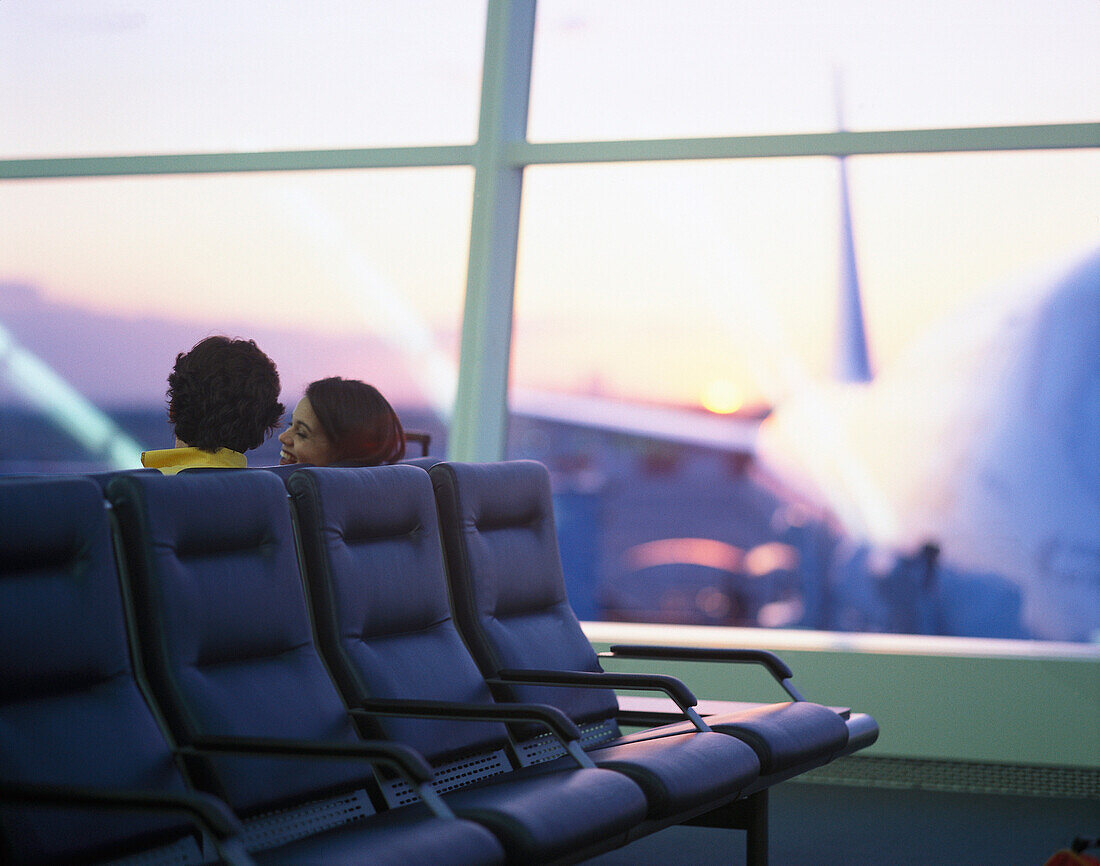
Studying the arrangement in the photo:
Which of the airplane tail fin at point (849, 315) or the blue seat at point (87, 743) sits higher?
the airplane tail fin at point (849, 315)

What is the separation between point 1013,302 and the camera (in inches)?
170

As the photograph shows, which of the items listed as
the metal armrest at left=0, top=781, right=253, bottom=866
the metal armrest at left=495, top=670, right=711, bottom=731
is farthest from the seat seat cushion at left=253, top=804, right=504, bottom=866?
the metal armrest at left=495, top=670, right=711, bottom=731

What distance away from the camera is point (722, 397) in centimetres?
464

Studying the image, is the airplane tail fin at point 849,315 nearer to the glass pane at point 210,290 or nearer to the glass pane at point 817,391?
the glass pane at point 817,391

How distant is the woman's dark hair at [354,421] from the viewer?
306 centimetres

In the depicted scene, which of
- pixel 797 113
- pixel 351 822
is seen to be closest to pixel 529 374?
pixel 797 113

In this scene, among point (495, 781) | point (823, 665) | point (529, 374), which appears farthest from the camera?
point (529, 374)

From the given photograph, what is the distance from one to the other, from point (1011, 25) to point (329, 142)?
97.7 inches

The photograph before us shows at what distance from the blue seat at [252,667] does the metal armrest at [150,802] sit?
311mm

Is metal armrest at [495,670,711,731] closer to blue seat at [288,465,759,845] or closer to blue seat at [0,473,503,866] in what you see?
blue seat at [288,465,759,845]

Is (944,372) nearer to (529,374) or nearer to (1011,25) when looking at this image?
(1011,25)

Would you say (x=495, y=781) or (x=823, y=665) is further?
(x=823, y=665)

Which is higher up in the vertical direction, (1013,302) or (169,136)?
(169,136)

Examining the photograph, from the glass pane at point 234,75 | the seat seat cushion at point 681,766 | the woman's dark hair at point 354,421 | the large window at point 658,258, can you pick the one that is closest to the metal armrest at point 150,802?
the seat seat cushion at point 681,766
